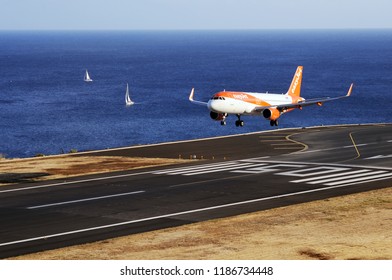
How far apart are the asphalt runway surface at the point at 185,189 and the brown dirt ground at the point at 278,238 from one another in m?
2.19

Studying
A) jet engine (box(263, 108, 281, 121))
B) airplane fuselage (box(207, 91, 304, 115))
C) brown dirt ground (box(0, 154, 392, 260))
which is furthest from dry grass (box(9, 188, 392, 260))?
jet engine (box(263, 108, 281, 121))

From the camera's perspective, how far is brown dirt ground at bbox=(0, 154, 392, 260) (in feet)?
146

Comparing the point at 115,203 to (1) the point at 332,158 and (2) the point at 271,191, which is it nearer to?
(2) the point at 271,191

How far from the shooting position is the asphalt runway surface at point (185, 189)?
53.7 m

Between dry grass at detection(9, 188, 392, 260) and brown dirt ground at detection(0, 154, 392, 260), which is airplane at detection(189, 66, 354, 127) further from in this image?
dry grass at detection(9, 188, 392, 260)

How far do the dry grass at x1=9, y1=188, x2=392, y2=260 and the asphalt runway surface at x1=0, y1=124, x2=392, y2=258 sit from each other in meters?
2.38

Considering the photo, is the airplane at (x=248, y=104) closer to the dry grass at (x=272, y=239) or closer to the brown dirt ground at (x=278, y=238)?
the brown dirt ground at (x=278, y=238)

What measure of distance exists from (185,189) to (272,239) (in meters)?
21.1

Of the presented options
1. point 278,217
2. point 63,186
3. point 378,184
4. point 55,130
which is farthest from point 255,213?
point 55,130

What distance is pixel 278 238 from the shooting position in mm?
48781

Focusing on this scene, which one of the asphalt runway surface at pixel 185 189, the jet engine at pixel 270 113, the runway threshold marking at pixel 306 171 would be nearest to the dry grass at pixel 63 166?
the asphalt runway surface at pixel 185 189

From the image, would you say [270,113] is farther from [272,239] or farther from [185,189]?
[272,239]

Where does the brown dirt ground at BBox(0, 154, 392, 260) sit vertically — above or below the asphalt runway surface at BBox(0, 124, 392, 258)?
above

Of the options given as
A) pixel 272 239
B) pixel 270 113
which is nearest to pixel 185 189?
pixel 272 239
